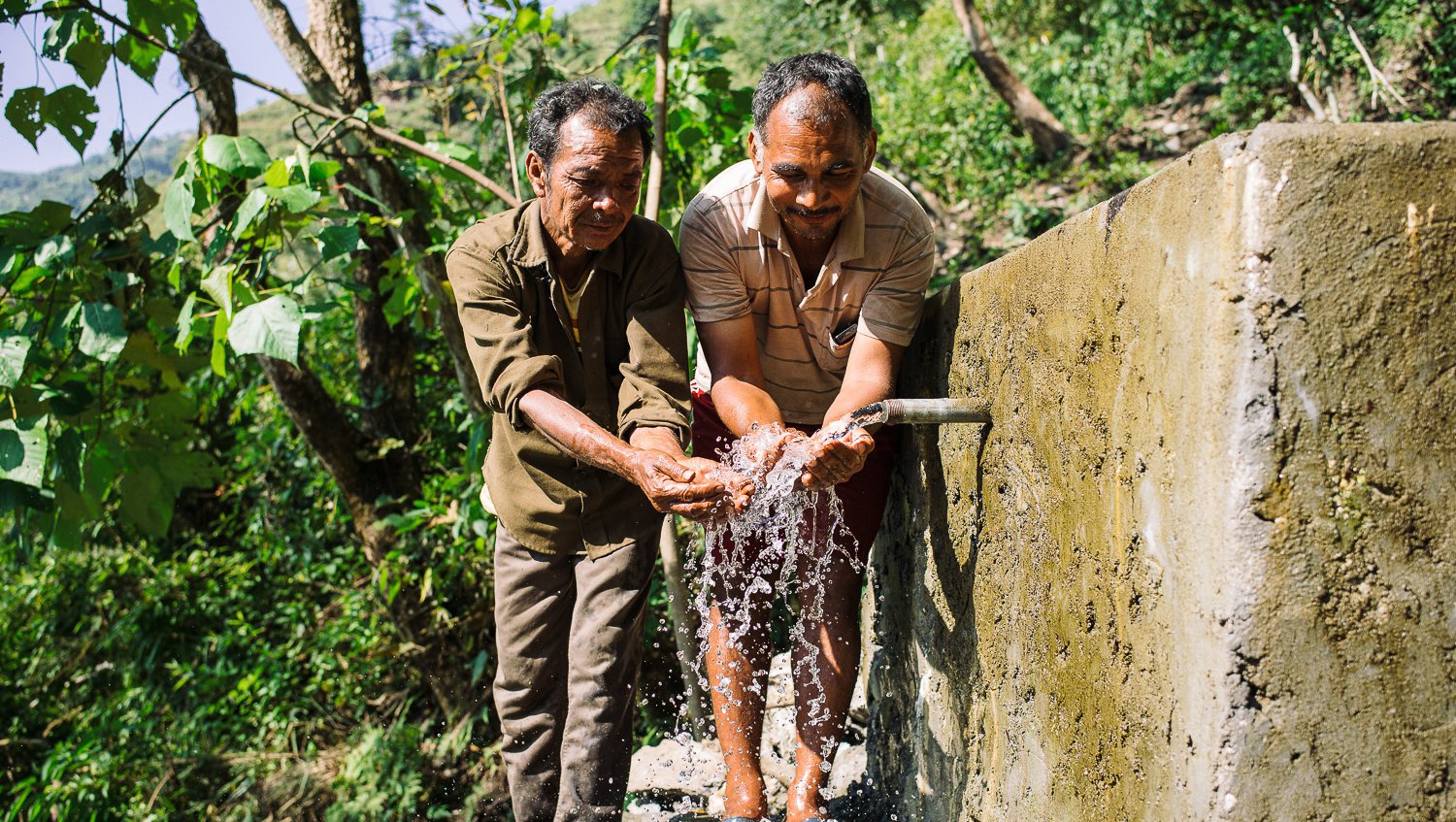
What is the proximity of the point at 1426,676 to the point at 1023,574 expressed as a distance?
789 mm

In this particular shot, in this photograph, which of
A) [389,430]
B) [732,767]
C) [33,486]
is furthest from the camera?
[389,430]

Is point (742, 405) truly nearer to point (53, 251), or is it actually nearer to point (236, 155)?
point (236, 155)

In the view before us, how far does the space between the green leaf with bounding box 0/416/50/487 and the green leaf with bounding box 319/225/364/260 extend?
898 millimetres

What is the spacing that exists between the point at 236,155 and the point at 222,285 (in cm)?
35

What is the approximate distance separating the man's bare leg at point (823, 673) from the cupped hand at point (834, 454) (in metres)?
0.47

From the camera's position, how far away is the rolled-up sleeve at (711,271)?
2426mm

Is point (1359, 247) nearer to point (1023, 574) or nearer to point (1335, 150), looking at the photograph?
point (1335, 150)

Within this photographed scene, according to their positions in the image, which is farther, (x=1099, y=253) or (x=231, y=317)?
(x=231, y=317)

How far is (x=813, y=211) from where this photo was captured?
2.26m

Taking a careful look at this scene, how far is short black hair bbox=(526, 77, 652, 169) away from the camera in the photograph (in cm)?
226

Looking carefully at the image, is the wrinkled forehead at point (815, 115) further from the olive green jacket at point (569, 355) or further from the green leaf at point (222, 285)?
the green leaf at point (222, 285)

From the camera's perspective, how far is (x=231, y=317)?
2828 mm

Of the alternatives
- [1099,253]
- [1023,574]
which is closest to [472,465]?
[1023,574]

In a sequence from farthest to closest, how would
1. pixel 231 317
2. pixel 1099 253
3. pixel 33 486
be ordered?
pixel 33 486 < pixel 231 317 < pixel 1099 253
